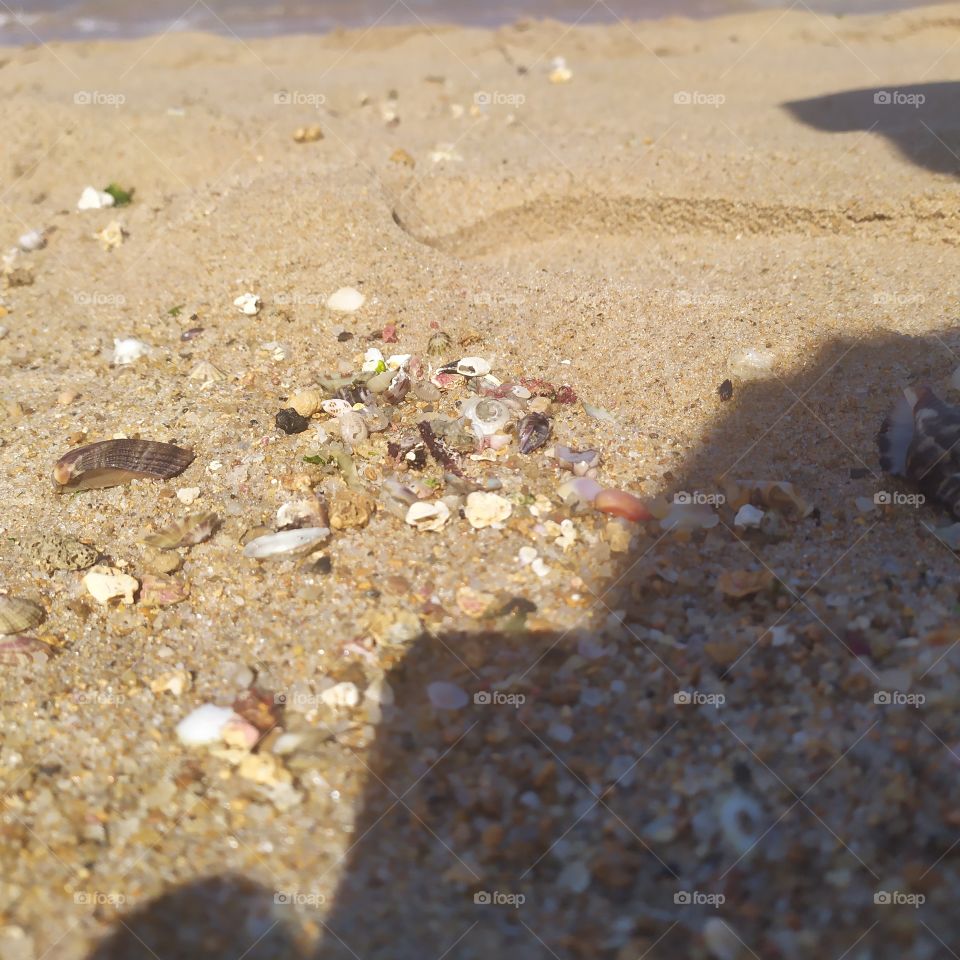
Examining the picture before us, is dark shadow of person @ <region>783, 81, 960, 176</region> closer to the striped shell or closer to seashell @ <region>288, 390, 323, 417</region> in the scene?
the striped shell

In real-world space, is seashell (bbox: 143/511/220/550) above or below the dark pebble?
below

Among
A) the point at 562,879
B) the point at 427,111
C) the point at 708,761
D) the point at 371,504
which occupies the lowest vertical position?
the point at 562,879

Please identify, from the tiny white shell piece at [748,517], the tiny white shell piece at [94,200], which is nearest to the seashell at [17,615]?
the tiny white shell piece at [748,517]

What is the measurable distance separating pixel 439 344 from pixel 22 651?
1.97 meters

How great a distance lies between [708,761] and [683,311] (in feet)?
7.28

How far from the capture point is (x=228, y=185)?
477 cm

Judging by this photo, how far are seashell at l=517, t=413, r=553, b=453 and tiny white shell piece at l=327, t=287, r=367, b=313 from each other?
47.7 inches

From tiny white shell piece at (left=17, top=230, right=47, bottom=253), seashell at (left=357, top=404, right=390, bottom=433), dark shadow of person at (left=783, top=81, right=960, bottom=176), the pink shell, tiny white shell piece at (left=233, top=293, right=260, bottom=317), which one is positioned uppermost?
dark shadow of person at (left=783, top=81, right=960, bottom=176)

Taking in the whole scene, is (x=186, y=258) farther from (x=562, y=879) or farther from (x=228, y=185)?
(x=562, y=879)

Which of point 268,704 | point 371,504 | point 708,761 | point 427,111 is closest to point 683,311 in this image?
point 371,504

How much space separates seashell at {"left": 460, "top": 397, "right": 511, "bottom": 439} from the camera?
304 centimetres

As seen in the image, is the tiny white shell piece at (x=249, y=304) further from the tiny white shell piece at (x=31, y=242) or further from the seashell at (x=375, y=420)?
the tiny white shell piece at (x=31, y=242)

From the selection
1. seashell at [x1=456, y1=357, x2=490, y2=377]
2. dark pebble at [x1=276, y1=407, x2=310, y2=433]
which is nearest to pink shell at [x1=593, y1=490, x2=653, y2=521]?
seashell at [x1=456, y1=357, x2=490, y2=377]

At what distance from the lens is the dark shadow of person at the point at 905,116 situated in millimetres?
4594
